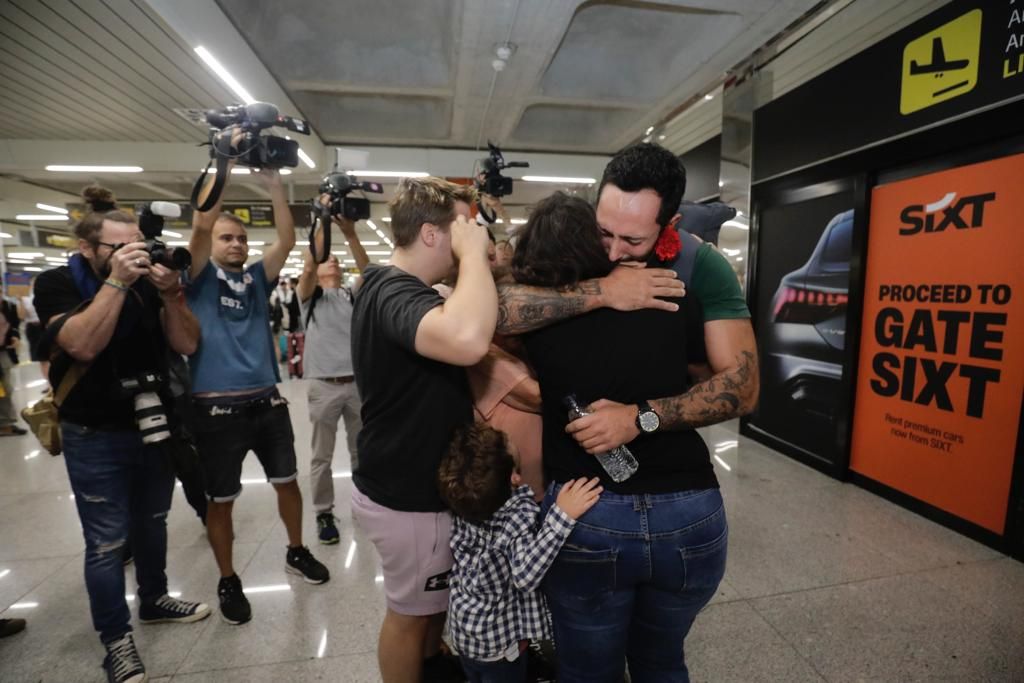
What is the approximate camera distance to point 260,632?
2.05m

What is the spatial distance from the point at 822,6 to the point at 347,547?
558 cm

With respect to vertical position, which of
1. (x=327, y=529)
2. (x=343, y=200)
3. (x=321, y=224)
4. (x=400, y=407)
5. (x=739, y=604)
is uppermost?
(x=343, y=200)

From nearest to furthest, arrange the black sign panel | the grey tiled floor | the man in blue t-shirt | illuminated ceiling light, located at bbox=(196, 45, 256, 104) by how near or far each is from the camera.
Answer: the grey tiled floor < the man in blue t-shirt < the black sign panel < illuminated ceiling light, located at bbox=(196, 45, 256, 104)

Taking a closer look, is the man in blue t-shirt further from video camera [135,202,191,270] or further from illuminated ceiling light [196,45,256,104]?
illuminated ceiling light [196,45,256,104]

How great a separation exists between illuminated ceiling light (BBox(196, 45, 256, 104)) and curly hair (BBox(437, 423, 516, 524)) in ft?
14.9

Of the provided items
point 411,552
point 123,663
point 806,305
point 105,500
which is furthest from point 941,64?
point 123,663

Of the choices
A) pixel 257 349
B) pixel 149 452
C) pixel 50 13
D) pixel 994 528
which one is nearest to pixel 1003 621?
pixel 994 528

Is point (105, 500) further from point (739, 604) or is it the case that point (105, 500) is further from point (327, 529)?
point (739, 604)

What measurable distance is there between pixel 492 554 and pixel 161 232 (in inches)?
60.4

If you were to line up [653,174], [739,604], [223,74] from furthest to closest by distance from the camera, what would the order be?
[223,74] < [739,604] < [653,174]

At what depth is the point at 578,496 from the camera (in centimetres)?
104

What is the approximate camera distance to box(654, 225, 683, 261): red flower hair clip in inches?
42.0

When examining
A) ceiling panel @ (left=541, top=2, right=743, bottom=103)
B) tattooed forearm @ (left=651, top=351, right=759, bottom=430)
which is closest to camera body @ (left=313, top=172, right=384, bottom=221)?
tattooed forearm @ (left=651, top=351, right=759, bottom=430)

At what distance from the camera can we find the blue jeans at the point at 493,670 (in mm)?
1309
